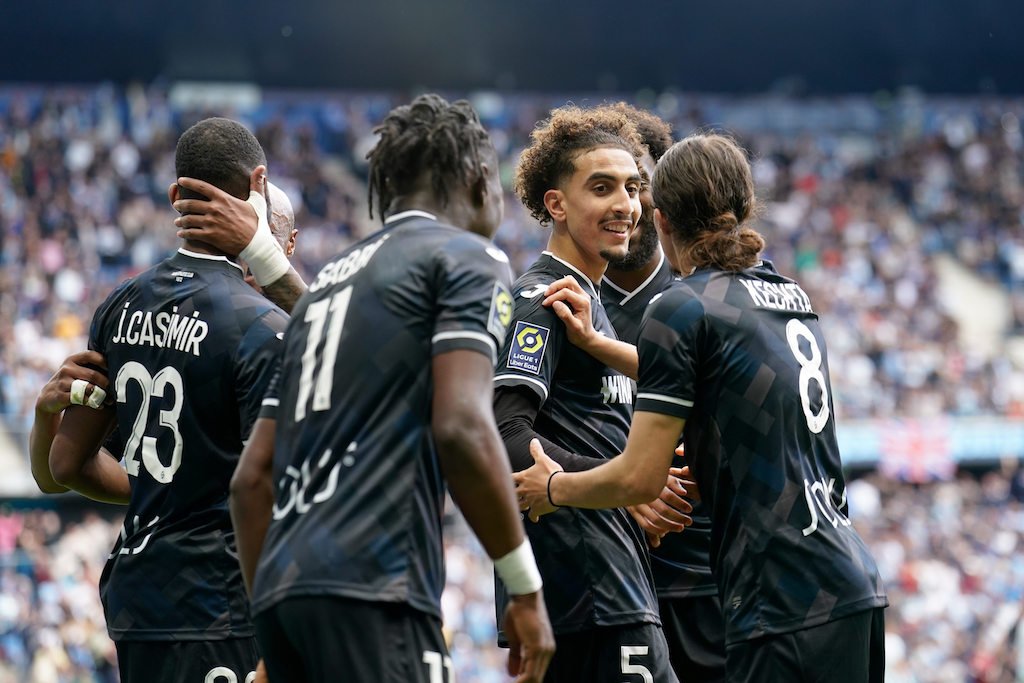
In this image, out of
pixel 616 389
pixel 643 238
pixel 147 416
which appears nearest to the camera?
pixel 147 416

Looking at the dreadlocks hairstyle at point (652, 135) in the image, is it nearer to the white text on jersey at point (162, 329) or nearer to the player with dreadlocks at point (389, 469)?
the white text on jersey at point (162, 329)

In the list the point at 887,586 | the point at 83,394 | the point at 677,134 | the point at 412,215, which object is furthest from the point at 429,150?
the point at 677,134

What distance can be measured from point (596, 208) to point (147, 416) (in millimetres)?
2120

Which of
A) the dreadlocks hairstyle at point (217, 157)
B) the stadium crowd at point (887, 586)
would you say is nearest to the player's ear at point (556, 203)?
the dreadlocks hairstyle at point (217, 157)

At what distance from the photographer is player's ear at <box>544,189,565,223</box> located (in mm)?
5750

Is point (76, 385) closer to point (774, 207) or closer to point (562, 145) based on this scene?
point (562, 145)

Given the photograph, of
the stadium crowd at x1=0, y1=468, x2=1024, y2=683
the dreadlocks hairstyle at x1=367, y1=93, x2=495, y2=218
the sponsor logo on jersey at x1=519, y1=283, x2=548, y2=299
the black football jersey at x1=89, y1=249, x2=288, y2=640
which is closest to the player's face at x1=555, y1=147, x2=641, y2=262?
the sponsor logo on jersey at x1=519, y1=283, x2=548, y2=299

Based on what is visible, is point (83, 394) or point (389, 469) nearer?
point (389, 469)

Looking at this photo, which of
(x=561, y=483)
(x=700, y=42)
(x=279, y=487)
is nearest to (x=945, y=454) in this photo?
(x=700, y=42)

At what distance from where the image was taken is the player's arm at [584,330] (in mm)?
5145

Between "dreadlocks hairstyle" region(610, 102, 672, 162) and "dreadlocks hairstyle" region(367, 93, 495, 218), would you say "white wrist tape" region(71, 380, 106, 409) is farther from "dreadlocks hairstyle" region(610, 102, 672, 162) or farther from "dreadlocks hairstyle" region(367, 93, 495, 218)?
"dreadlocks hairstyle" region(610, 102, 672, 162)

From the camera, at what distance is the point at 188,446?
4.44 metres

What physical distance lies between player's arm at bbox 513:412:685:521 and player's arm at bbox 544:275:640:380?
590 mm

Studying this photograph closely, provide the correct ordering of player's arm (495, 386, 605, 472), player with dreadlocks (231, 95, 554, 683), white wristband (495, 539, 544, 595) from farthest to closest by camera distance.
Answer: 1. player's arm (495, 386, 605, 472)
2. white wristband (495, 539, 544, 595)
3. player with dreadlocks (231, 95, 554, 683)
